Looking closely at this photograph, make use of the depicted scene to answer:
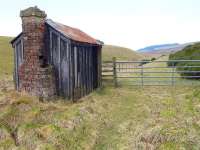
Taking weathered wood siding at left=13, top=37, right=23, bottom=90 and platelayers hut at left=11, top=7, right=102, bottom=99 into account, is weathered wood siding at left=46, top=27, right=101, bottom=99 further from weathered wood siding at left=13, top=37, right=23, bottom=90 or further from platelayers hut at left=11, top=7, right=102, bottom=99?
weathered wood siding at left=13, top=37, right=23, bottom=90

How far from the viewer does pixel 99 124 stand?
10445 mm

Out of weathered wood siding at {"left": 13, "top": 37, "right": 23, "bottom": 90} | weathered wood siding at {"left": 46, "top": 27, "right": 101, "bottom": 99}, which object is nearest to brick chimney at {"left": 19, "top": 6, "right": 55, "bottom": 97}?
weathered wood siding at {"left": 46, "top": 27, "right": 101, "bottom": 99}

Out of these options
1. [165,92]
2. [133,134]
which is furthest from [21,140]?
[165,92]

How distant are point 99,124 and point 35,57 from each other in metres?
4.41

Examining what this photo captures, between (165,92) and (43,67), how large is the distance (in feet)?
22.9

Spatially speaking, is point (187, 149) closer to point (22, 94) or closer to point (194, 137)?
point (194, 137)

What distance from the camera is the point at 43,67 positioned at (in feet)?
43.2

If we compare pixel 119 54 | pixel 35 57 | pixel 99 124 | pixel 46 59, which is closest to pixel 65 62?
pixel 46 59

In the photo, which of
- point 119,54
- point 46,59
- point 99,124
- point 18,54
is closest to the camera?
point 99,124

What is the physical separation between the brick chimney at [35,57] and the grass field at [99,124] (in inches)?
24.0

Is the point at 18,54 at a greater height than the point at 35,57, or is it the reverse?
the point at 18,54

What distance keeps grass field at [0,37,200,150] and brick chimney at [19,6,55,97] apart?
608 millimetres

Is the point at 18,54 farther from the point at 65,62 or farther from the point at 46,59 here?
the point at 65,62

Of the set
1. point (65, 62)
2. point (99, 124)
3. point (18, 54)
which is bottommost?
point (99, 124)
